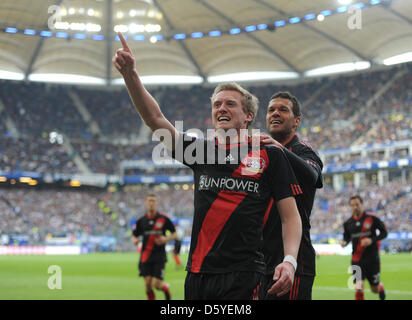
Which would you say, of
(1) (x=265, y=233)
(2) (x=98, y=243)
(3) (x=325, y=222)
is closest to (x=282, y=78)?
(3) (x=325, y=222)

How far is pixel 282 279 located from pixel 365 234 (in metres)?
8.88

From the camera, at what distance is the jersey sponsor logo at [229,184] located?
3.70 m

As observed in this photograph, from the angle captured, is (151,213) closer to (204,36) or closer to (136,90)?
(136,90)

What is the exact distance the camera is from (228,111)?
12.5 ft

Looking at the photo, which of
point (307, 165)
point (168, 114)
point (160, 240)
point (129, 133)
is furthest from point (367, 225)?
point (129, 133)

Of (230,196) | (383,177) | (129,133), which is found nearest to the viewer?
(230,196)

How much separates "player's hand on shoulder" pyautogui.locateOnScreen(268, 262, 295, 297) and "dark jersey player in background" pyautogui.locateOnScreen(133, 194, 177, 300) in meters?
8.20

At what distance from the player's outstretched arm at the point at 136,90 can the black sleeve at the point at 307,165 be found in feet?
4.06

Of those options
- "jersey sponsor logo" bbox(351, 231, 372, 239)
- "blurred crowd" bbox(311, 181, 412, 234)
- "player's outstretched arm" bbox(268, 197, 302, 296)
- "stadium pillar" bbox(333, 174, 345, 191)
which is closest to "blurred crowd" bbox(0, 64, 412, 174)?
"stadium pillar" bbox(333, 174, 345, 191)

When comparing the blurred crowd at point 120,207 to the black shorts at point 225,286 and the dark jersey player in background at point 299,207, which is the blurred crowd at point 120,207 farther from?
the black shorts at point 225,286

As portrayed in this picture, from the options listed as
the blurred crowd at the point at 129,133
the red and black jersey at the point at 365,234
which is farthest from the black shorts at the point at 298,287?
the blurred crowd at the point at 129,133

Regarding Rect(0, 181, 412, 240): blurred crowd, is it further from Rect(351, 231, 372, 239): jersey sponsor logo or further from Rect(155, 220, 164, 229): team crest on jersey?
Rect(155, 220, 164, 229): team crest on jersey

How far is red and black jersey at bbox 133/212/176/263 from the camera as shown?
465 inches

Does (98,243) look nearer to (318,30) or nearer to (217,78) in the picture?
(217,78)
